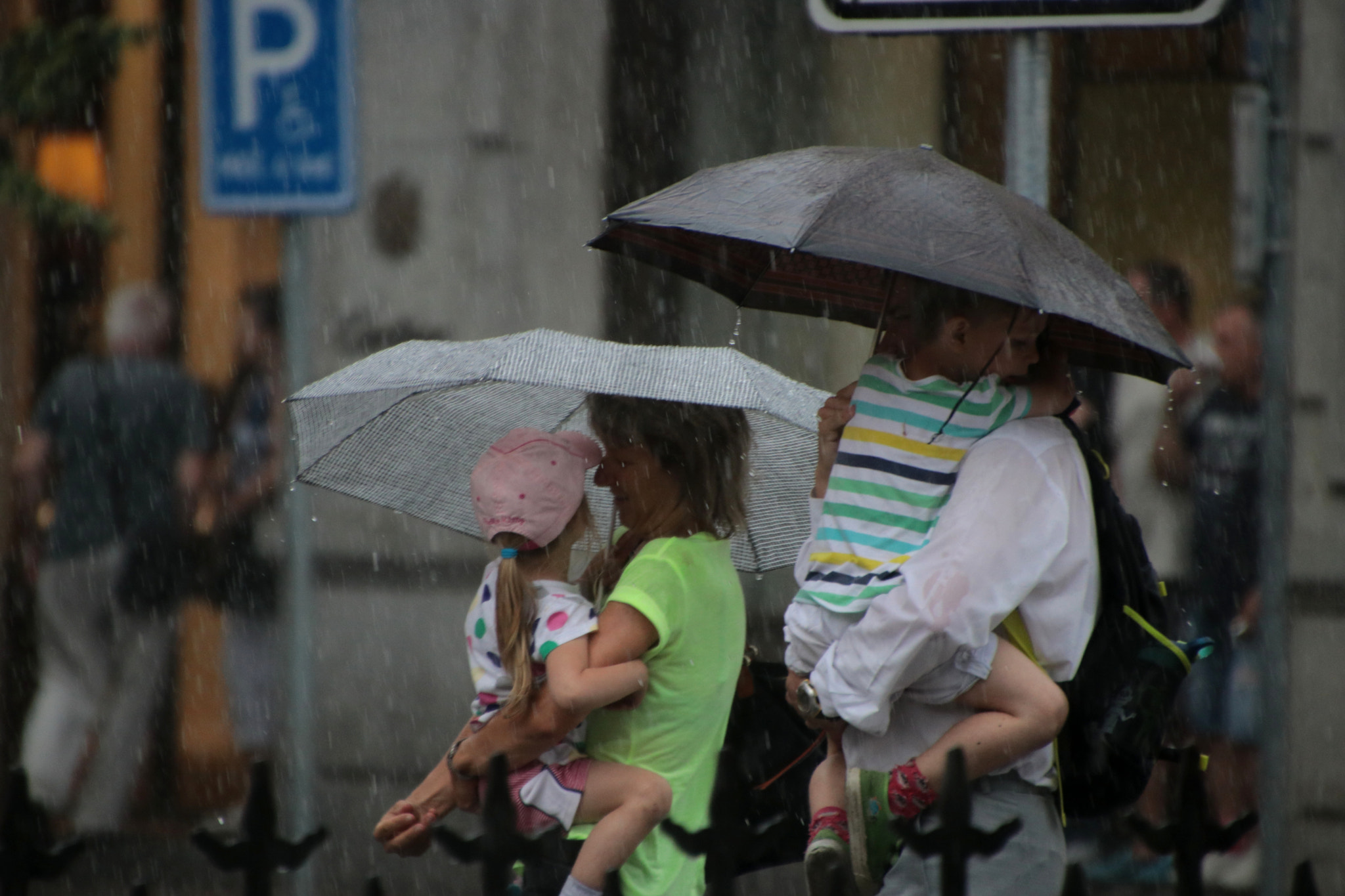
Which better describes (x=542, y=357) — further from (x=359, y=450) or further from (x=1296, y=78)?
(x=1296, y=78)

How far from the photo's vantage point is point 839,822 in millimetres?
2918

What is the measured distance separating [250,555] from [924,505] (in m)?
5.30

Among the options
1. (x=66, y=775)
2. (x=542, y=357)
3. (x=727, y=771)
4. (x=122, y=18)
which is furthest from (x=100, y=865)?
(x=727, y=771)

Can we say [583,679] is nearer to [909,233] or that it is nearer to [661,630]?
[661,630]

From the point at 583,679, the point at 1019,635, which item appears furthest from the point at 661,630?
the point at 1019,635

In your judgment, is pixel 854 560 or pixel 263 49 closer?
pixel 854 560

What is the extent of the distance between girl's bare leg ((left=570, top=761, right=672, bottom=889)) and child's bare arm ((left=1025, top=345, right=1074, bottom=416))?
985 mm

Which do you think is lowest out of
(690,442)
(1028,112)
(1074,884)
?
(1074,884)

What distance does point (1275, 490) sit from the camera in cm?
444

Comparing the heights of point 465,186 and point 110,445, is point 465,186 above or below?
above

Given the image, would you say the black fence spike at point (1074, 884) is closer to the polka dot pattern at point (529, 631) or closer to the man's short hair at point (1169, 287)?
the polka dot pattern at point (529, 631)

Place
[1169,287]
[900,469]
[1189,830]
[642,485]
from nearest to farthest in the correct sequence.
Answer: [1189,830] → [900,469] → [642,485] → [1169,287]

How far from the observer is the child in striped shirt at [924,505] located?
2.70 metres

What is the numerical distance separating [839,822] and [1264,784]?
205 centimetres
